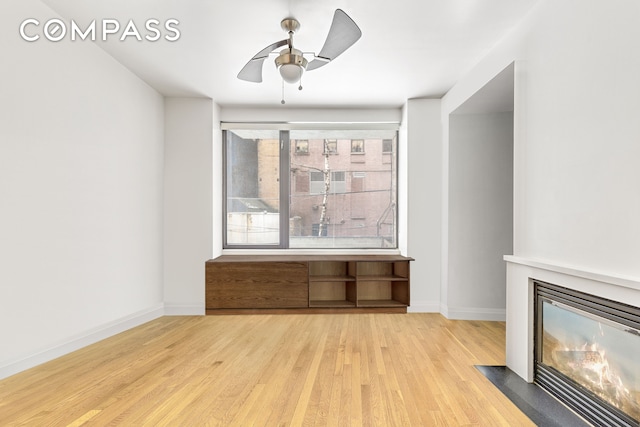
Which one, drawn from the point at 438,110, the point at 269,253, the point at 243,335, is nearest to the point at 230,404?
the point at 243,335

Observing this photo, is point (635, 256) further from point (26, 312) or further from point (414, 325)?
point (26, 312)

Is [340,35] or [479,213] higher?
[340,35]

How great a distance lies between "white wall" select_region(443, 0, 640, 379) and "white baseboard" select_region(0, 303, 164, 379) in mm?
3417

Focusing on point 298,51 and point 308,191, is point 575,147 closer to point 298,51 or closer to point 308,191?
point 298,51

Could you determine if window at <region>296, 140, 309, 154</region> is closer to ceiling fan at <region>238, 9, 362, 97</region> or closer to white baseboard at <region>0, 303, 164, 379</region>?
ceiling fan at <region>238, 9, 362, 97</region>

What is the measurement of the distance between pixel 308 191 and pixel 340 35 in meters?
A: 2.87

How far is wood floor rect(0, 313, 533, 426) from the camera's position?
6.66 ft

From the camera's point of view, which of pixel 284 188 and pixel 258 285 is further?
pixel 284 188

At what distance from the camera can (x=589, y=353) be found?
2033 millimetres

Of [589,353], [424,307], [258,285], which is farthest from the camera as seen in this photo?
[424,307]

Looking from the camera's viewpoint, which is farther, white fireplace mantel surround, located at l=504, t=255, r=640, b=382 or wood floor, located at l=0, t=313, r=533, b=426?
wood floor, located at l=0, t=313, r=533, b=426

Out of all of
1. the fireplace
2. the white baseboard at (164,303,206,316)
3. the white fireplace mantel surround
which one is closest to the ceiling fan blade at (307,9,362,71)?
the white fireplace mantel surround

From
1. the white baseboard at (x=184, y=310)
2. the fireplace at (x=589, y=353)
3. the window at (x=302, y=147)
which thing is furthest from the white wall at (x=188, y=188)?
the fireplace at (x=589, y=353)

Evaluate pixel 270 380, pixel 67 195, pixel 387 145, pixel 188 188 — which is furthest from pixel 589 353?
pixel 188 188
